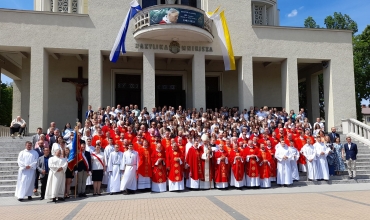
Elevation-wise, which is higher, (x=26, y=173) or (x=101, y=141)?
(x=101, y=141)

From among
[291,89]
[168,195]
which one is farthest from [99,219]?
[291,89]

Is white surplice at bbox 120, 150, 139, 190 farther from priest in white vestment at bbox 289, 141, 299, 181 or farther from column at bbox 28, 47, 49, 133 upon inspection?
column at bbox 28, 47, 49, 133

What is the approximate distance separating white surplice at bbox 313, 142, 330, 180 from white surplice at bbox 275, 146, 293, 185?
1.30 m

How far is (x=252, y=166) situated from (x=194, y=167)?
6.50 ft

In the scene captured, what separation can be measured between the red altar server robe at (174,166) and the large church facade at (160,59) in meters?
6.63

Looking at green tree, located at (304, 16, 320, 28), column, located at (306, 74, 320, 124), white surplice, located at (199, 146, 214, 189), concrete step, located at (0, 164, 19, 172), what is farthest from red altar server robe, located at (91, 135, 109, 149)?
green tree, located at (304, 16, 320, 28)

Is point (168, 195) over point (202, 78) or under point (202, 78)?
under

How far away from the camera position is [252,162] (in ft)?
35.8

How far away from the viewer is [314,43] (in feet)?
62.1

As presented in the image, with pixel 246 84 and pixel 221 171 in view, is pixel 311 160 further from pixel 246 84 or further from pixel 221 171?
pixel 246 84

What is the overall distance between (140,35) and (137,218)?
11.6 metres

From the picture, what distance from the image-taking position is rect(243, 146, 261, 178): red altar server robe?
35.6 ft

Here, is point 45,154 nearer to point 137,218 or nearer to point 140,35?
point 137,218

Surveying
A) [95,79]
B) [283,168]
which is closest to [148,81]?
[95,79]
